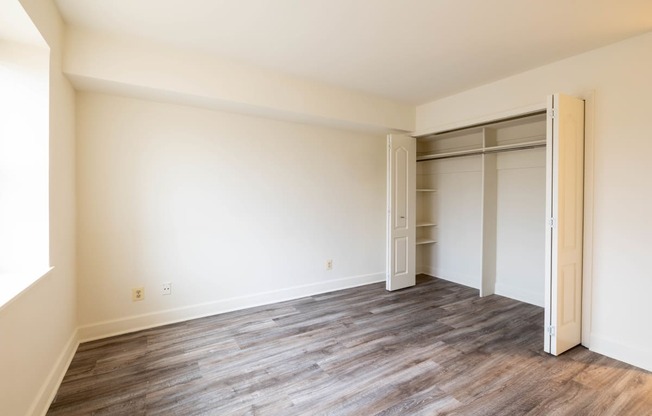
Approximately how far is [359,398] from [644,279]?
91.3 inches

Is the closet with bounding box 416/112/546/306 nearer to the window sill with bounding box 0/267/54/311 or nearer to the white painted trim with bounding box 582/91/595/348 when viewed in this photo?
the white painted trim with bounding box 582/91/595/348

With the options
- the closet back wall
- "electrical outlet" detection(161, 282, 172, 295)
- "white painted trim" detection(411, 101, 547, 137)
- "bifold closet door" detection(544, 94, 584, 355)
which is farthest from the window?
"white painted trim" detection(411, 101, 547, 137)

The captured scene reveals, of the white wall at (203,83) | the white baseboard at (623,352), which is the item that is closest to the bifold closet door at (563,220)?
the white baseboard at (623,352)

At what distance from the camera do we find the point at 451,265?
15.1 feet

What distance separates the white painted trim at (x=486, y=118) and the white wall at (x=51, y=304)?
3735 millimetres

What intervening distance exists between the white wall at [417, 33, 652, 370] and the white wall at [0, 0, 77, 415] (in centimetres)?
387

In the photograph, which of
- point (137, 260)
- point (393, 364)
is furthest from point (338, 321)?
point (137, 260)

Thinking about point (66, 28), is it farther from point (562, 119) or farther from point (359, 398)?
point (562, 119)

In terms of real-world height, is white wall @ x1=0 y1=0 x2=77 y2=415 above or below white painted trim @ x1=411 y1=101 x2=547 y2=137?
below

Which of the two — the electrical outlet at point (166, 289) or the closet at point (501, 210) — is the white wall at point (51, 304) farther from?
the closet at point (501, 210)

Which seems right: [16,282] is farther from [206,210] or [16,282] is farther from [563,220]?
[563,220]

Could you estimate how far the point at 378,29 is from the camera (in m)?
2.30

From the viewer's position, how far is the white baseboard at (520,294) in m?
3.57

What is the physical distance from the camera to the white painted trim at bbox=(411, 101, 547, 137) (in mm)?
2946
